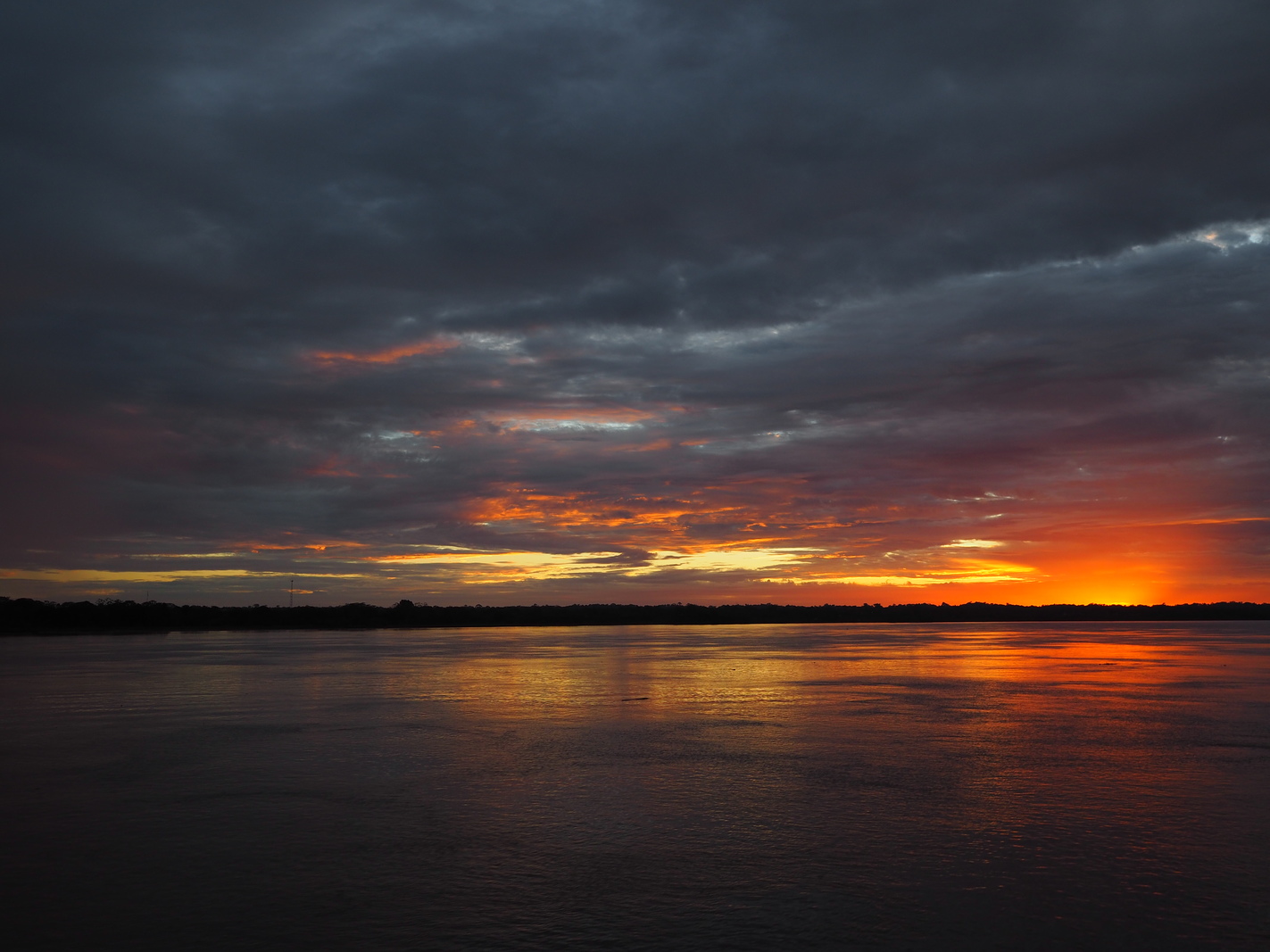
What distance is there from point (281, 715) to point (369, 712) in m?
2.23

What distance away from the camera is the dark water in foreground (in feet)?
29.7

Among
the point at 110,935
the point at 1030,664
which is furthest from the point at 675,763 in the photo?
the point at 1030,664

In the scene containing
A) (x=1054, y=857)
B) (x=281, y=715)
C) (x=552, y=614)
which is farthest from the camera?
(x=552, y=614)

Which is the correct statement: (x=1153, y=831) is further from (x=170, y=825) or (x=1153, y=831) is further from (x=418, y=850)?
(x=170, y=825)

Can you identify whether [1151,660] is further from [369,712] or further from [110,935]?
[110,935]

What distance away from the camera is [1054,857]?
1111 cm

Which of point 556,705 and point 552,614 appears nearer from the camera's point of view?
point 556,705

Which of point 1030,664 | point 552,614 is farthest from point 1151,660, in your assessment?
point 552,614

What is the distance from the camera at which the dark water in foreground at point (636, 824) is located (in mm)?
9055

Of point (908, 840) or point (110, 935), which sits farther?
point (908, 840)

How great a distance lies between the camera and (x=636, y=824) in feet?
41.7

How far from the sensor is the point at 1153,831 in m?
12.3

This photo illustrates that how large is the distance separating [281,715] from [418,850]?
14607 millimetres

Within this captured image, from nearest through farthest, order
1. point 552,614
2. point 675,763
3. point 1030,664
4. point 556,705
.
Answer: point 675,763, point 556,705, point 1030,664, point 552,614
